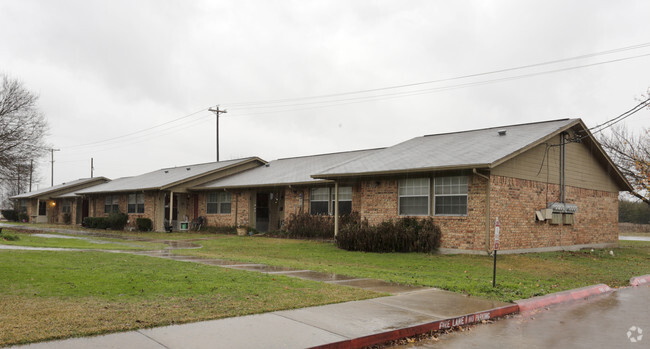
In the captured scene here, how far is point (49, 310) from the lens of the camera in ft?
21.4

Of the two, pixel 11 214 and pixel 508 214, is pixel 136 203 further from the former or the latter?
pixel 11 214

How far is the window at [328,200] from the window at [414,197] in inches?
155

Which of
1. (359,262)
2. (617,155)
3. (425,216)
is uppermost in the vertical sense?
(617,155)

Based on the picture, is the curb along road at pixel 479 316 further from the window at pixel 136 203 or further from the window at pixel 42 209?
the window at pixel 42 209

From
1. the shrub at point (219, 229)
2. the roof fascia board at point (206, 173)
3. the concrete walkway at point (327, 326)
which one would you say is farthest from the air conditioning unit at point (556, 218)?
the roof fascia board at point (206, 173)

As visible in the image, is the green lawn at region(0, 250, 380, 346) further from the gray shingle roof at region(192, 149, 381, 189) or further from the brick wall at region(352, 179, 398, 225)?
the gray shingle roof at region(192, 149, 381, 189)

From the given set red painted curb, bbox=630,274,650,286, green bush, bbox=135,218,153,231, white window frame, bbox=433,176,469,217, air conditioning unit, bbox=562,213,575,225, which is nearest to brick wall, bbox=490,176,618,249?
air conditioning unit, bbox=562,213,575,225

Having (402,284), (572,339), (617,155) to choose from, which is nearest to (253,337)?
(572,339)

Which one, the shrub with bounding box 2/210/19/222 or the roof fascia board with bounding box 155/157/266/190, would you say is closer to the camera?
the roof fascia board with bounding box 155/157/266/190

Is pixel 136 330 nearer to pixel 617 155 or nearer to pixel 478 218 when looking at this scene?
pixel 478 218

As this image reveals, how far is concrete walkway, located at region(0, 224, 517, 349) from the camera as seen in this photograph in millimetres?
5434

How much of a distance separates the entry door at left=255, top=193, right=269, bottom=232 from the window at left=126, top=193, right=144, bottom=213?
9.40 meters

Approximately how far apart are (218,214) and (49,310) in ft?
77.9

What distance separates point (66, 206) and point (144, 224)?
22154 mm
